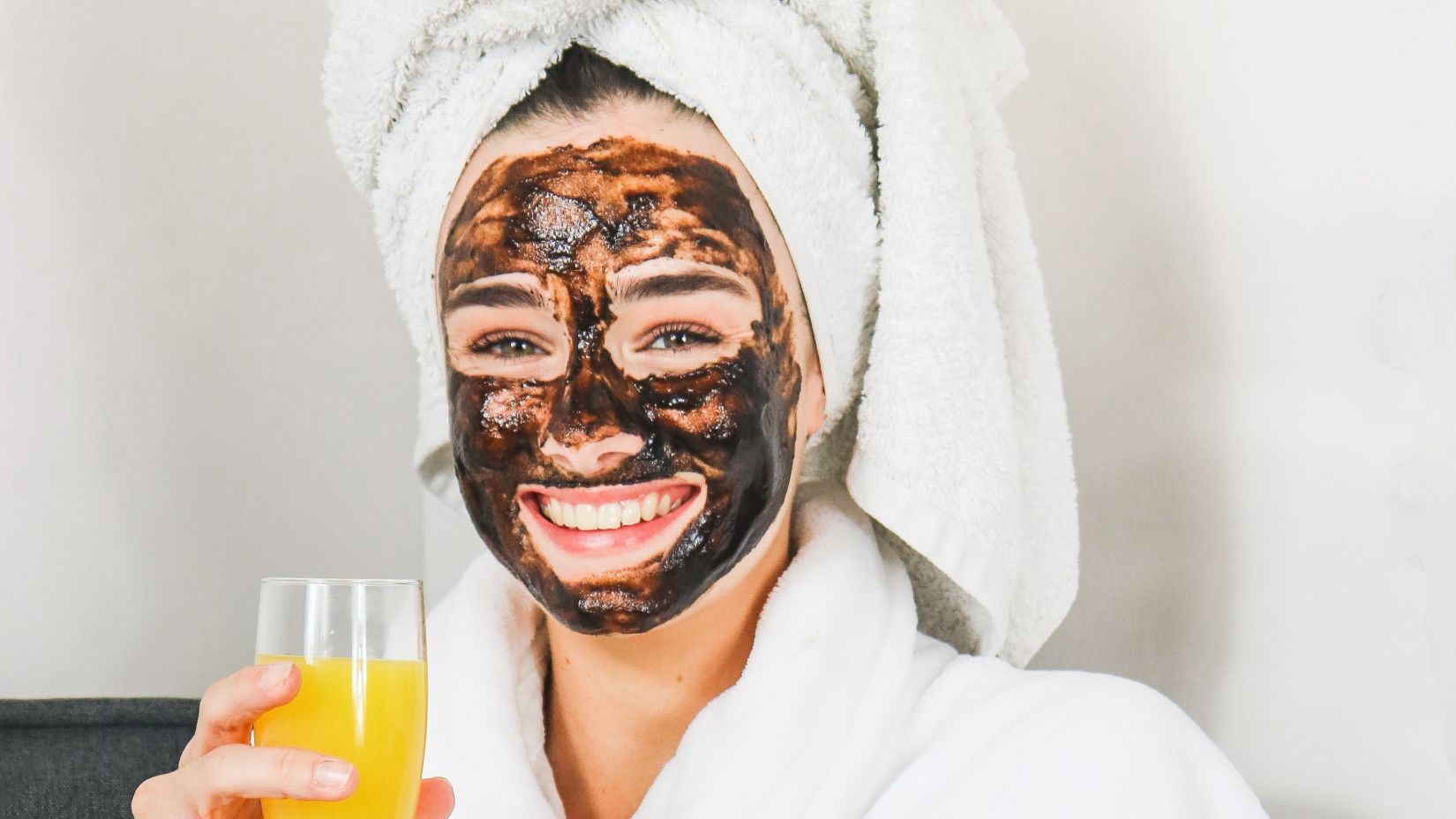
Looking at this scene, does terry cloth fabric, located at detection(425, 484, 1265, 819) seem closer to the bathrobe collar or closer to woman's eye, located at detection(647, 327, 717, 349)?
the bathrobe collar

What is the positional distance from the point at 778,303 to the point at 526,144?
24 cm

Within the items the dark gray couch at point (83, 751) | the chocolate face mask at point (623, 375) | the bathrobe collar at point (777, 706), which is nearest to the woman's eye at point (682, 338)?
the chocolate face mask at point (623, 375)

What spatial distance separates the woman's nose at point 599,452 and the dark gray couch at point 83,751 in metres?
0.51

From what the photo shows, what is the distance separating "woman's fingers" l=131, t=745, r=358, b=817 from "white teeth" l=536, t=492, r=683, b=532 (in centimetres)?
29

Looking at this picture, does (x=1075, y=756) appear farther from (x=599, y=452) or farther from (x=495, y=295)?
(x=495, y=295)

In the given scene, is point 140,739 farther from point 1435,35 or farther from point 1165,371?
point 1435,35

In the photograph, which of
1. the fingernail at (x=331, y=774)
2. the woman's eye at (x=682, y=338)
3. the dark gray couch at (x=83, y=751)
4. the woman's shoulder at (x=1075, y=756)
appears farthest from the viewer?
the dark gray couch at (x=83, y=751)

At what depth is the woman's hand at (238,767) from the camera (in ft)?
2.60

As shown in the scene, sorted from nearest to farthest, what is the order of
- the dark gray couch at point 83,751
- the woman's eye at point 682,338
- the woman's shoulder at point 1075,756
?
the woman's shoulder at point 1075,756
the woman's eye at point 682,338
the dark gray couch at point 83,751

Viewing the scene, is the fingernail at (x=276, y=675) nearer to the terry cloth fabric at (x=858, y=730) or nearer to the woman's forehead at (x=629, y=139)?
the terry cloth fabric at (x=858, y=730)

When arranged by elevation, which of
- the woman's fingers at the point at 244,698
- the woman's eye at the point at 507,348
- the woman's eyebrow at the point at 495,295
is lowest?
the woman's fingers at the point at 244,698

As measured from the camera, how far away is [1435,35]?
963mm

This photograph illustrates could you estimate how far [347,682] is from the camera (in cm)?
81

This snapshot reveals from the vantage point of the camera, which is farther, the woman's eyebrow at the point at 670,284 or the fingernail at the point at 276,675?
the woman's eyebrow at the point at 670,284
